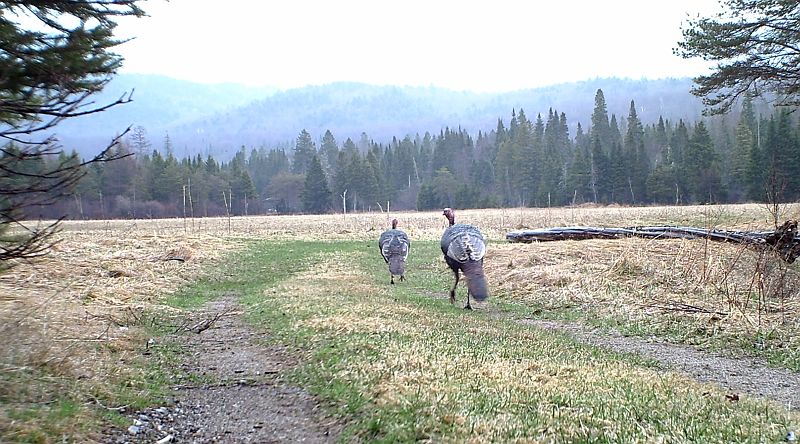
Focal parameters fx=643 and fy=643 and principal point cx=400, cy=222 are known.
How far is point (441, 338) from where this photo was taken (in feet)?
31.4

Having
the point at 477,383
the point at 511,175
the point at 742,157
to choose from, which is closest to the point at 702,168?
the point at 742,157

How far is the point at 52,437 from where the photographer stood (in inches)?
204

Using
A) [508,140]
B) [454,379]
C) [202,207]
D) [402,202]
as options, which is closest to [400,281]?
[454,379]

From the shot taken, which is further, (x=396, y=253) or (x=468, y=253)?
(x=396, y=253)

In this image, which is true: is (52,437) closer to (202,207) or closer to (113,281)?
(113,281)

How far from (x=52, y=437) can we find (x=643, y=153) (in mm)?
92500

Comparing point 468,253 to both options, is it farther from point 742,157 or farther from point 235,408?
point 742,157

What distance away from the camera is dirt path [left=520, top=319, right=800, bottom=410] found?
783 cm

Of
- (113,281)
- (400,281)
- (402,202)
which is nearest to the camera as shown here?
(113,281)

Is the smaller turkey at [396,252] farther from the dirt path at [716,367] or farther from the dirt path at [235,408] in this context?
the dirt path at [235,408]

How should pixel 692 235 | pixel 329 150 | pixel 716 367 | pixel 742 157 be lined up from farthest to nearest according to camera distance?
pixel 329 150 → pixel 742 157 → pixel 692 235 → pixel 716 367

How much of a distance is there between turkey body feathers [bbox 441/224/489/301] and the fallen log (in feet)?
19.8

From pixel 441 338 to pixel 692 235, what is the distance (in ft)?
45.7

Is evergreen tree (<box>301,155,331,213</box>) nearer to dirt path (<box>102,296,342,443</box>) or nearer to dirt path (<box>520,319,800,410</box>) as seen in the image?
dirt path (<box>520,319,800,410</box>)
